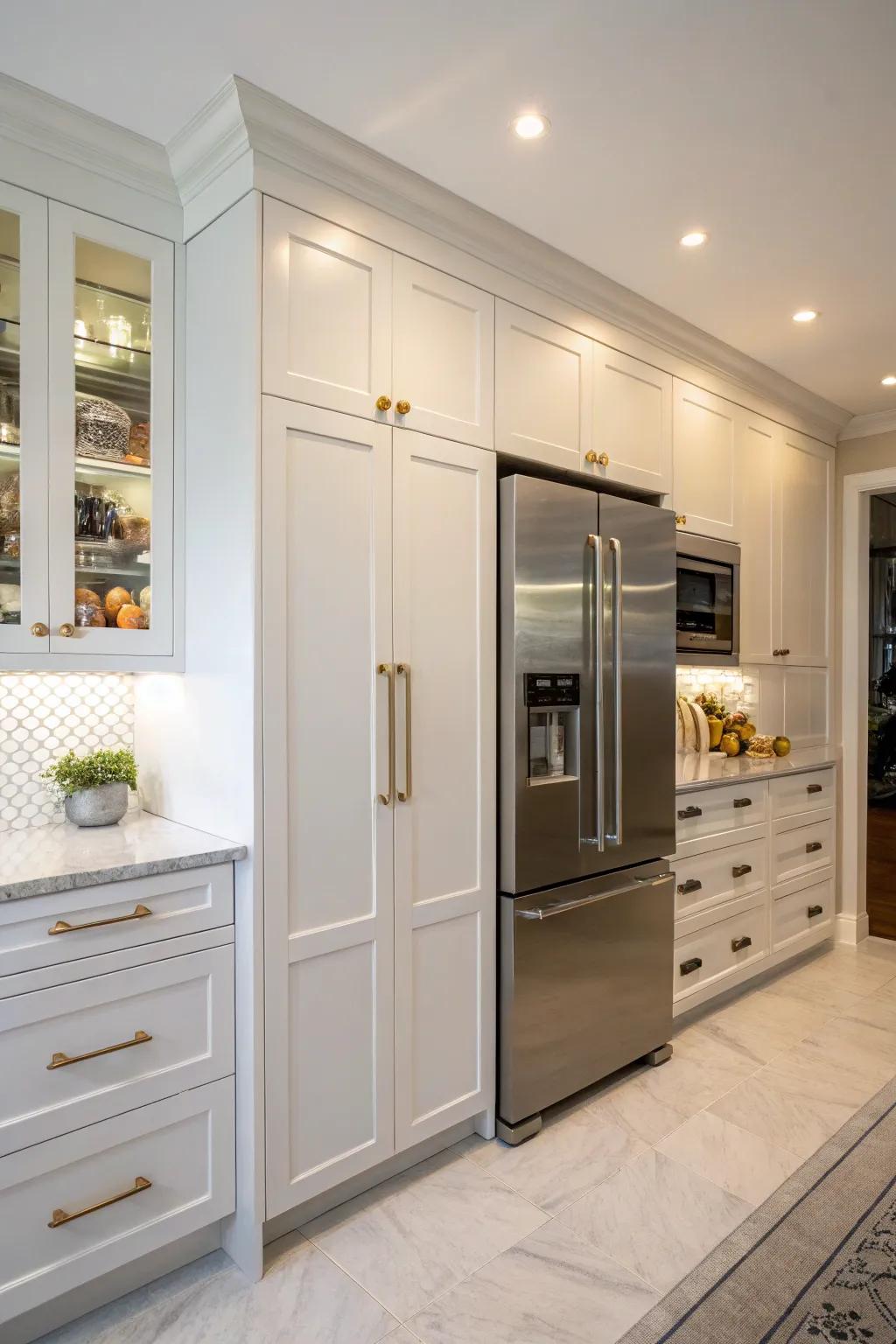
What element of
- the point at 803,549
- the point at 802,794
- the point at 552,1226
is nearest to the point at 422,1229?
the point at 552,1226

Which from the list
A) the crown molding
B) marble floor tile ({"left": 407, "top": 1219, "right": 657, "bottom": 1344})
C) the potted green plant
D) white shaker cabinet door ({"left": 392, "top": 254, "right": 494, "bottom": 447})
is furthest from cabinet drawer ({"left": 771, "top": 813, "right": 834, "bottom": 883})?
the potted green plant

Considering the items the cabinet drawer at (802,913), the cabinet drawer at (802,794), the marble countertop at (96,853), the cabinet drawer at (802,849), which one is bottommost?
the cabinet drawer at (802,913)

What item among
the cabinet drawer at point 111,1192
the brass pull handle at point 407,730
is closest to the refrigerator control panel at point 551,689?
the brass pull handle at point 407,730

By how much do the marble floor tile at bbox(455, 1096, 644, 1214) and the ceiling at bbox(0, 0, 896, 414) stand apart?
2727 millimetres

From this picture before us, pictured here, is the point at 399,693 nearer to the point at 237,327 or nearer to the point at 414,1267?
the point at 237,327

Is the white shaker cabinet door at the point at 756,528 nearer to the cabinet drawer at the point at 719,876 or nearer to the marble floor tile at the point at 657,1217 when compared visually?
the cabinet drawer at the point at 719,876

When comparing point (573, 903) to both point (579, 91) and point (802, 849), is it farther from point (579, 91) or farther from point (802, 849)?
point (579, 91)

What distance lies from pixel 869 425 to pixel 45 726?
162 inches

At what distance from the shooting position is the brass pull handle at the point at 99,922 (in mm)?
1684

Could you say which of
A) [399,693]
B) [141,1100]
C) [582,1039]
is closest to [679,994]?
[582,1039]

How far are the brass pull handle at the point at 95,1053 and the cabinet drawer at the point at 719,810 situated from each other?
77.8 inches

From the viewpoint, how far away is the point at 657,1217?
2.12 metres

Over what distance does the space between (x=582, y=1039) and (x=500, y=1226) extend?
0.66 m

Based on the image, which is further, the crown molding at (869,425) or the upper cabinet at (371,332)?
the crown molding at (869,425)
